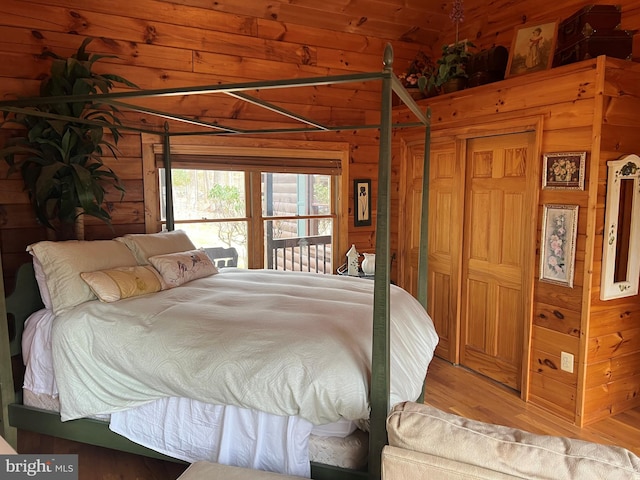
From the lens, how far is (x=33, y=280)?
261 centimetres

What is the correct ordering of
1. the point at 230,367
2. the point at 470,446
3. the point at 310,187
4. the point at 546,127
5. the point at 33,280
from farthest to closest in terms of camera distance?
1. the point at 310,187
2. the point at 546,127
3. the point at 33,280
4. the point at 230,367
5. the point at 470,446

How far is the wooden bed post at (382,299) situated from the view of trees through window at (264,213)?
248 centimetres

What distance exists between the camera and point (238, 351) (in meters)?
2.01

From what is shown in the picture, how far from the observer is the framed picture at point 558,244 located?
118 inches

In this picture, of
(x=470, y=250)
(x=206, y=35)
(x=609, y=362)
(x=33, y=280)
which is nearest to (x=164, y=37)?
(x=206, y=35)

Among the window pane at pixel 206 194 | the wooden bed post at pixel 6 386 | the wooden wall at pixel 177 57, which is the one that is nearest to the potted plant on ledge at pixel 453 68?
the wooden wall at pixel 177 57

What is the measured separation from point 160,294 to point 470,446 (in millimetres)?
1996

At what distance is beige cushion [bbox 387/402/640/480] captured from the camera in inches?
42.7

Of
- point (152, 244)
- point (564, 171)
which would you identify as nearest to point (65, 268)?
point (152, 244)

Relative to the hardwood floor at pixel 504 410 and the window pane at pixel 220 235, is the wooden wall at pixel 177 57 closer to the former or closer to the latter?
the window pane at pixel 220 235

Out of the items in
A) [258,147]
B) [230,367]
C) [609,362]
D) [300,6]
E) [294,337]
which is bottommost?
[609,362]

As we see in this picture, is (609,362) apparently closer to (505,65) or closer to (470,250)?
(470,250)

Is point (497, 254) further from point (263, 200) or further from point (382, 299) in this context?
point (382, 299)

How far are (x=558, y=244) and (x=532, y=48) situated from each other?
4.67ft
